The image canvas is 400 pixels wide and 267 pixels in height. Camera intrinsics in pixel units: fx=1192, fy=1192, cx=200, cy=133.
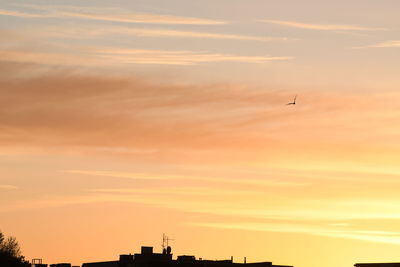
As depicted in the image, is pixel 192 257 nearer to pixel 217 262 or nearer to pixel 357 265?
pixel 217 262

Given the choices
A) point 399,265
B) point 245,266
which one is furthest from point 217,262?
point 399,265

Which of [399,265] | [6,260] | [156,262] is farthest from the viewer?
[6,260]

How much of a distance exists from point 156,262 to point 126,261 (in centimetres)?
1219

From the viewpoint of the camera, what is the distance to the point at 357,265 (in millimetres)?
166500

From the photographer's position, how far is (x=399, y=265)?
539 feet

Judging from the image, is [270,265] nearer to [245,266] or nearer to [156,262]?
[245,266]

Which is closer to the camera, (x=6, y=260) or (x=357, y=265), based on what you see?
(x=357, y=265)

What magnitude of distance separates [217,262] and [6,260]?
40.5m

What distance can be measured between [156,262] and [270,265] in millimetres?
18172

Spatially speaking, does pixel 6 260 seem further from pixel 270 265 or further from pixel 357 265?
pixel 357 265

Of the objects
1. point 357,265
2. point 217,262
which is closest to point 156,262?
point 217,262

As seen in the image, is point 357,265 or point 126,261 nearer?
point 357,265

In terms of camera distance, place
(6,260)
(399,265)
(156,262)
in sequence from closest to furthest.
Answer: (399,265), (156,262), (6,260)

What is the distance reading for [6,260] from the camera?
200 m
